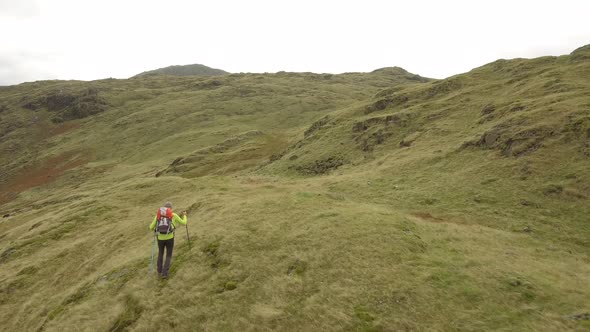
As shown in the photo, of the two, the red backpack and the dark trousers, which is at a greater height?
the red backpack

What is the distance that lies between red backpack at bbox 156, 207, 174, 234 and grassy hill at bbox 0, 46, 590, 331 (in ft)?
8.18

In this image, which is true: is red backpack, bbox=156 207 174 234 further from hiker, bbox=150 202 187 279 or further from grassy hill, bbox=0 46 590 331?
grassy hill, bbox=0 46 590 331

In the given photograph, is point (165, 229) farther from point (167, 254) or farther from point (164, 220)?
point (167, 254)

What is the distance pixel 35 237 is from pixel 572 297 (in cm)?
3934

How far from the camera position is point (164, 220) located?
736 inches

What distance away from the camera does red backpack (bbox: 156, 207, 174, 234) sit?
18561 mm

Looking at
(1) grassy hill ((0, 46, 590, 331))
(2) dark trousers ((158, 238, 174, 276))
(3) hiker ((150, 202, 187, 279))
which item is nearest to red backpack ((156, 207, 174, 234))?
(3) hiker ((150, 202, 187, 279))

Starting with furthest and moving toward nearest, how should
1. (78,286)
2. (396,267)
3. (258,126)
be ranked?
1. (258,126)
2. (78,286)
3. (396,267)

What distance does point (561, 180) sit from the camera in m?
26.7

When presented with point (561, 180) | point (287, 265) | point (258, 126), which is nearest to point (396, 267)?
point (287, 265)

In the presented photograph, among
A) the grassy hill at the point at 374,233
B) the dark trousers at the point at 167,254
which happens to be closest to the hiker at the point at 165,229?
the dark trousers at the point at 167,254

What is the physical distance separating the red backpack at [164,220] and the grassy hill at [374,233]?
249 cm

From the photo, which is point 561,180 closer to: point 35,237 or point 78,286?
point 78,286

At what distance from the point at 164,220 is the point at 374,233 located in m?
10.9
